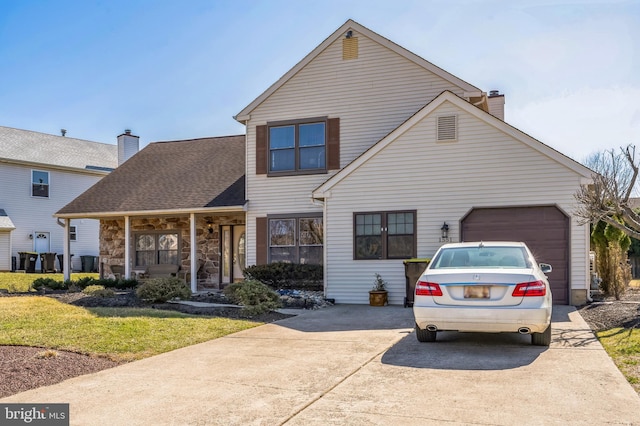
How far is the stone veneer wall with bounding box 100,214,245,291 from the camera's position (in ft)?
59.9

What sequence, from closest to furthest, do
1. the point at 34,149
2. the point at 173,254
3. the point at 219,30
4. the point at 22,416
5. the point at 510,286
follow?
the point at 22,416 → the point at 510,286 → the point at 219,30 → the point at 173,254 → the point at 34,149

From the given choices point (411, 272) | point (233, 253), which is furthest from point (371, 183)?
point (233, 253)

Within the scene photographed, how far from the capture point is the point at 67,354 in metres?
6.98

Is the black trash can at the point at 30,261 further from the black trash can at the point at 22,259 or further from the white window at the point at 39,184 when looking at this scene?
the white window at the point at 39,184

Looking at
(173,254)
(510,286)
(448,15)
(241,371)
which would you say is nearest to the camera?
(241,371)

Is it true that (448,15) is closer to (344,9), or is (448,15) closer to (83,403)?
(344,9)

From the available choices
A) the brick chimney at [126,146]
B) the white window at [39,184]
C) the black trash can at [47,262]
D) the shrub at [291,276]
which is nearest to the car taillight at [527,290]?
the shrub at [291,276]

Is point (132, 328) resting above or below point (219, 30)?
below

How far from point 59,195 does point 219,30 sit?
69.8 feet

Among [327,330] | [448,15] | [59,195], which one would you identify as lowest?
[327,330]

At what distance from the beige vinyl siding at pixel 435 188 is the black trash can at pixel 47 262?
63.2 feet

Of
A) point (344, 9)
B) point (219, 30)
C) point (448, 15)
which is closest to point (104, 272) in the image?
point (219, 30)

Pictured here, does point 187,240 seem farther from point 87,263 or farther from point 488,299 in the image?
point 488,299

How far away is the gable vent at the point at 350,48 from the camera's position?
15680 mm
